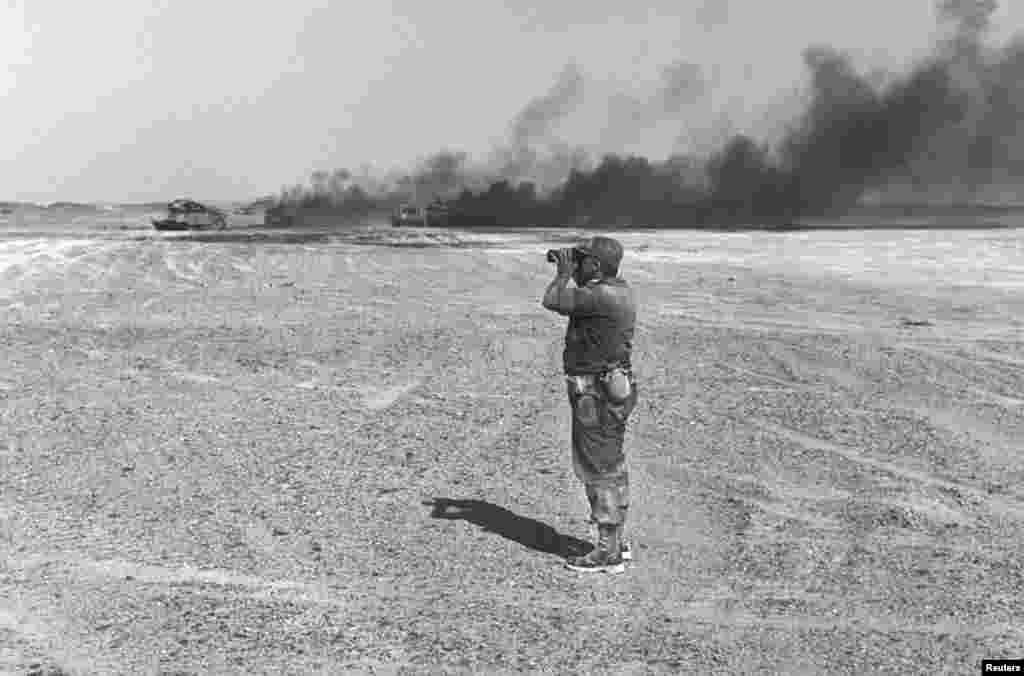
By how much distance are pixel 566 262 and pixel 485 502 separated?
2.50 m

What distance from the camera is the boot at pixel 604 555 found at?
264 inches

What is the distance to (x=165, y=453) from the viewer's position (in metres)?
9.92

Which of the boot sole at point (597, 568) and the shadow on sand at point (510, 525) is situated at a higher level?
the boot sole at point (597, 568)

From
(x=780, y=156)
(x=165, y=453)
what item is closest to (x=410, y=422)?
(x=165, y=453)

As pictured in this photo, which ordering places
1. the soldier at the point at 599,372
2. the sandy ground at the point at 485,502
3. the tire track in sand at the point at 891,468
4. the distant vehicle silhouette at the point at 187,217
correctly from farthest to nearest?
the distant vehicle silhouette at the point at 187,217 < the tire track in sand at the point at 891,468 < the soldier at the point at 599,372 < the sandy ground at the point at 485,502

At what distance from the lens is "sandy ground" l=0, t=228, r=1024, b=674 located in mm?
5719

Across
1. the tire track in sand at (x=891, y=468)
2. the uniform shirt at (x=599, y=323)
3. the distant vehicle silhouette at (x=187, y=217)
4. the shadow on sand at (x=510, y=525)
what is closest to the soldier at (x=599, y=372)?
the uniform shirt at (x=599, y=323)

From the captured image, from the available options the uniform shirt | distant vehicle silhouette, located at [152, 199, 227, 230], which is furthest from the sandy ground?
distant vehicle silhouette, located at [152, 199, 227, 230]

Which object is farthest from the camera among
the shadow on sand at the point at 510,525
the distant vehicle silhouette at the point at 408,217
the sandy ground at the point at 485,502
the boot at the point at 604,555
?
the distant vehicle silhouette at the point at 408,217

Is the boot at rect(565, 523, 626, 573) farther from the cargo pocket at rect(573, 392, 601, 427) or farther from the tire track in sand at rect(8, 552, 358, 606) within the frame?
the tire track in sand at rect(8, 552, 358, 606)

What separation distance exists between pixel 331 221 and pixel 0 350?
68229 mm

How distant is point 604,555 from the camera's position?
673 cm

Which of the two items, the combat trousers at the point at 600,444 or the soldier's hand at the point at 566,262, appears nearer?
the soldier's hand at the point at 566,262

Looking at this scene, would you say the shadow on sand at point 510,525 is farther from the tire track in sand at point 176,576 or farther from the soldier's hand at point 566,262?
the soldier's hand at point 566,262
